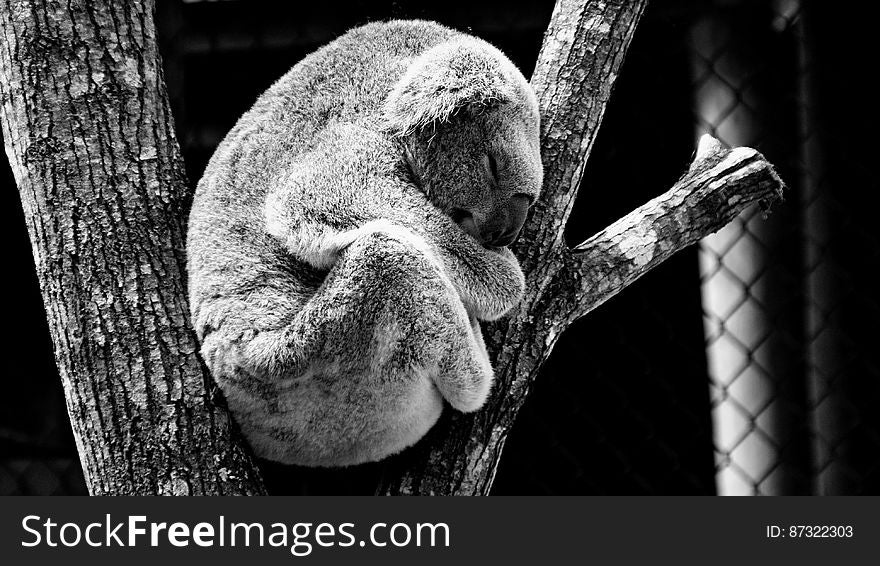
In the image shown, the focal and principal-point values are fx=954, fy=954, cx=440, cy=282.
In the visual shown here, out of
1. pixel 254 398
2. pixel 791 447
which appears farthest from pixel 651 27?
pixel 254 398

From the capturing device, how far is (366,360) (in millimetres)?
1646

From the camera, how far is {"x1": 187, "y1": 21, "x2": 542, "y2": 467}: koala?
5.33 feet

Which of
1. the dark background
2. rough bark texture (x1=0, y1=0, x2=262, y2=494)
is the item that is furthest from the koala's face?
the dark background

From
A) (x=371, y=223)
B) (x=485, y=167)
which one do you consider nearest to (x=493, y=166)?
(x=485, y=167)

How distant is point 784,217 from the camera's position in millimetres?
3545

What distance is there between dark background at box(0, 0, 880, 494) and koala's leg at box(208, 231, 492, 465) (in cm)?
168

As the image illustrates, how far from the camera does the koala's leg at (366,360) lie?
63.1 inches

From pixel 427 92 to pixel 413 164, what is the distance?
0.14m

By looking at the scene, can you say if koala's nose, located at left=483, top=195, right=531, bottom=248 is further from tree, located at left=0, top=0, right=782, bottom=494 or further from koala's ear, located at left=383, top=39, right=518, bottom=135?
koala's ear, located at left=383, top=39, right=518, bottom=135

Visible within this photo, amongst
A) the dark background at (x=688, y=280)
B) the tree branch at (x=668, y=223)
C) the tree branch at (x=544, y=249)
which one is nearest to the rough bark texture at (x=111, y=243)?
the tree branch at (x=544, y=249)

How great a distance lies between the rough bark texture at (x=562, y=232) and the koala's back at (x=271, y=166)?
301 mm

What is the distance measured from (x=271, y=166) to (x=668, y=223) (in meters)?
0.80

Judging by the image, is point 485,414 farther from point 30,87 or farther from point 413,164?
point 30,87

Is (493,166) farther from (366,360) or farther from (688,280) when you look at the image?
(688,280)
